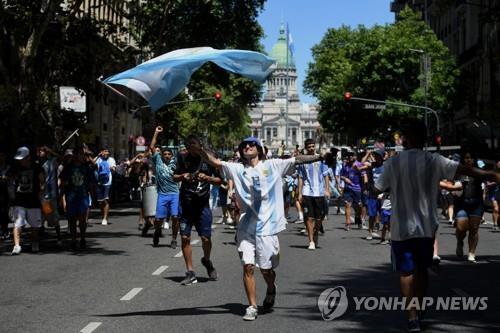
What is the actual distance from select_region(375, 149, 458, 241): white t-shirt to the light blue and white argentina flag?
74.5 inches

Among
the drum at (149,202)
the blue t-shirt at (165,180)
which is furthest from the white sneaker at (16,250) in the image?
the drum at (149,202)

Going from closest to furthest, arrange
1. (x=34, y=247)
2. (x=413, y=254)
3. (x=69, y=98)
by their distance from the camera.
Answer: (x=413, y=254), (x=34, y=247), (x=69, y=98)

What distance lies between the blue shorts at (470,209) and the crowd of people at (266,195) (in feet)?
0.05

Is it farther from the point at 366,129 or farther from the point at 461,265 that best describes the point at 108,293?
the point at 366,129

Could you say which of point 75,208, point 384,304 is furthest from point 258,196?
point 75,208

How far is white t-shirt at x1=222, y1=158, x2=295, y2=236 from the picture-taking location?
886cm

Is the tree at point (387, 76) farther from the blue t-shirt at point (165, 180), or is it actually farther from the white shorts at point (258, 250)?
the white shorts at point (258, 250)

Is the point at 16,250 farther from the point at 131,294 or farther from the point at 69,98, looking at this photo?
the point at 69,98

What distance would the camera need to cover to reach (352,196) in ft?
69.1

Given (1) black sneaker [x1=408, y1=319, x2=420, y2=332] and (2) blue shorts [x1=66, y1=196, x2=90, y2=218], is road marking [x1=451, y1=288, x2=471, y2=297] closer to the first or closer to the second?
(1) black sneaker [x1=408, y1=319, x2=420, y2=332]

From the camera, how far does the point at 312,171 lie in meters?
16.6

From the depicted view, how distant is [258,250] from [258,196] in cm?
50

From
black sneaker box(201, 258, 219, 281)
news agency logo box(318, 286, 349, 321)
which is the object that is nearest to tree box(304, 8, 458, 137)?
black sneaker box(201, 258, 219, 281)

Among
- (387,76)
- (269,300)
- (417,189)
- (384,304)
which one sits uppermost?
(387,76)
